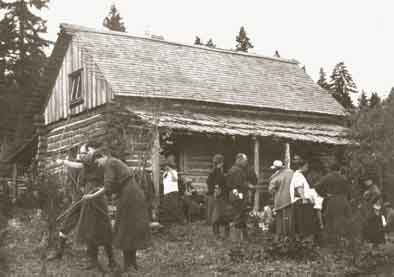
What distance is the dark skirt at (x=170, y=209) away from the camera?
577 inches

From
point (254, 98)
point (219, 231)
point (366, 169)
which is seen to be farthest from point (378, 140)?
point (219, 231)

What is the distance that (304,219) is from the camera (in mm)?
11477

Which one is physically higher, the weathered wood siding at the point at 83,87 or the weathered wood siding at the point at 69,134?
the weathered wood siding at the point at 83,87

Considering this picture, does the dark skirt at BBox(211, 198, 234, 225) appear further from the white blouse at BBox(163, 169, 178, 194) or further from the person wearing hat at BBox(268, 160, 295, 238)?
the white blouse at BBox(163, 169, 178, 194)

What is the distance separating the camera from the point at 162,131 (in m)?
16.9

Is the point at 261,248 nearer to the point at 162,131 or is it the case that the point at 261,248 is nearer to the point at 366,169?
the point at 162,131

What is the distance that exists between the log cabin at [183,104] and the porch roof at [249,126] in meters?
0.04

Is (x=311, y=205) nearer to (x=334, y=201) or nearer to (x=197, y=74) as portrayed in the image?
(x=334, y=201)

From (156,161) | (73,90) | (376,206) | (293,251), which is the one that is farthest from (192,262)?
(73,90)

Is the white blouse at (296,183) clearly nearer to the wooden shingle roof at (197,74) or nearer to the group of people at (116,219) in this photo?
the group of people at (116,219)

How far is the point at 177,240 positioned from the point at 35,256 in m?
3.24

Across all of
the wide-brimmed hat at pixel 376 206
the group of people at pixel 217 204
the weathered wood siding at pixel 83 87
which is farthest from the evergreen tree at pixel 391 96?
the wide-brimmed hat at pixel 376 206

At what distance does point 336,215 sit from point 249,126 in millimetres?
8587

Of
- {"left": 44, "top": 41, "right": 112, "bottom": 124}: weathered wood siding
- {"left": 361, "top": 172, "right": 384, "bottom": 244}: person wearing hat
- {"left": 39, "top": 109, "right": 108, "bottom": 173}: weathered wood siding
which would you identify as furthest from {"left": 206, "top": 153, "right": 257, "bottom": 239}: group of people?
{"left": 44, "top": 41, "right": 112, "bottom": 124}: weathered wood siding
